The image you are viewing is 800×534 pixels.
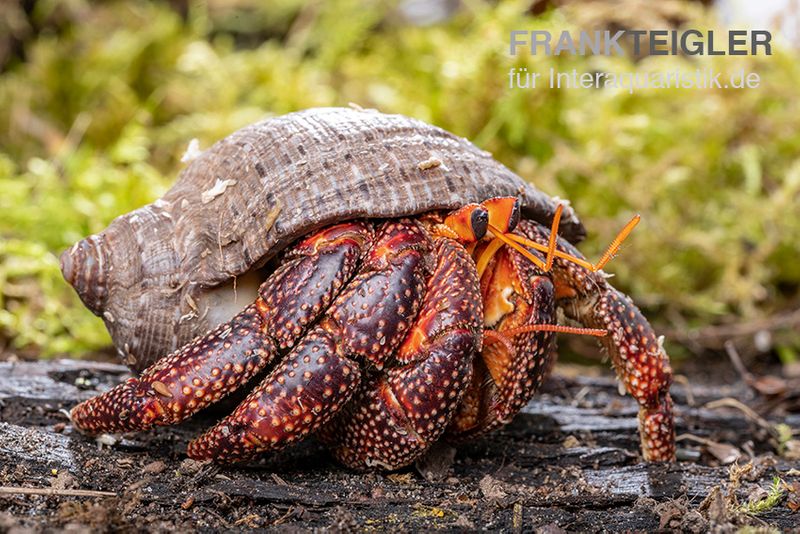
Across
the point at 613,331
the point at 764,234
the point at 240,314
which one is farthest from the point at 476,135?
the point at 240,314

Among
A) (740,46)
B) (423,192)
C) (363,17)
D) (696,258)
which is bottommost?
(696,258)

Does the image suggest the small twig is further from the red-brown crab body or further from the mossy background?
the mossy background

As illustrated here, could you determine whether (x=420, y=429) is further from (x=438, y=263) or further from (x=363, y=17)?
(x=363, y=17)

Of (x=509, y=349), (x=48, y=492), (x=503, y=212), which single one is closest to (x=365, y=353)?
(x=509, y=349)

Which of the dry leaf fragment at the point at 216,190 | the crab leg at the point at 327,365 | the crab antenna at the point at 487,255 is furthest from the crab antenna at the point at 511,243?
the dry leaf fragment at the point at 216,190

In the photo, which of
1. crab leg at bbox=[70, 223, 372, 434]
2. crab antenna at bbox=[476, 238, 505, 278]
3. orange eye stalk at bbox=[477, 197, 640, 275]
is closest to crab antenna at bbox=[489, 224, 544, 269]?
orange eye stalk at bbox=[477, 197, 640, 275]

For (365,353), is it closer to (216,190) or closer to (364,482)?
(364,482)
